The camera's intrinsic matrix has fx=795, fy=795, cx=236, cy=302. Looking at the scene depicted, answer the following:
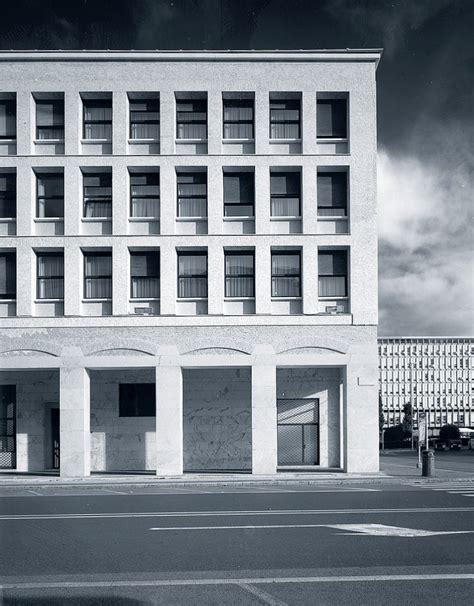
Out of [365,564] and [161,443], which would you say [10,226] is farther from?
[365,564]

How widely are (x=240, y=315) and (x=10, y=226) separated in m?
9.11

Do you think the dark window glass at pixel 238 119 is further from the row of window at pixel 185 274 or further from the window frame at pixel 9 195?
the window frame at pixel 9 195

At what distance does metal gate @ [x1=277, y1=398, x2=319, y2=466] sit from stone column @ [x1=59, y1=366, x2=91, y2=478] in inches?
304

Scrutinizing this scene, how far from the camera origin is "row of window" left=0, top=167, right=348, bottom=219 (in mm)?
29562

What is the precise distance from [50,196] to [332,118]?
10987 mm

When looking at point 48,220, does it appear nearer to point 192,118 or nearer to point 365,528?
point 192,118

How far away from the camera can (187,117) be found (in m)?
29.9

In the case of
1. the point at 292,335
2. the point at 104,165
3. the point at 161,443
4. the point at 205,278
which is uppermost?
the point at 104,165

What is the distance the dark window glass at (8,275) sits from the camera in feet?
95.4

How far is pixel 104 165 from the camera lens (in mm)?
29328

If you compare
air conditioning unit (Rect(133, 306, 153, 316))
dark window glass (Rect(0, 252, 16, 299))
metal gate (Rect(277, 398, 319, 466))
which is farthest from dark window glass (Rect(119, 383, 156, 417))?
dark window glass (Rect(0, 252, 16, 299))

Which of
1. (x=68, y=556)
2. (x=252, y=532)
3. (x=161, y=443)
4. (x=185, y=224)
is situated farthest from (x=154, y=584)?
(x=185, y=224)

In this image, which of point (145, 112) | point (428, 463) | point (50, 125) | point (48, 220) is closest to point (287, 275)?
point (145, 112)

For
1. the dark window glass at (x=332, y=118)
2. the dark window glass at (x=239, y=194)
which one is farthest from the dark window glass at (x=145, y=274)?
the dark window glass at (x=332, y=118)
